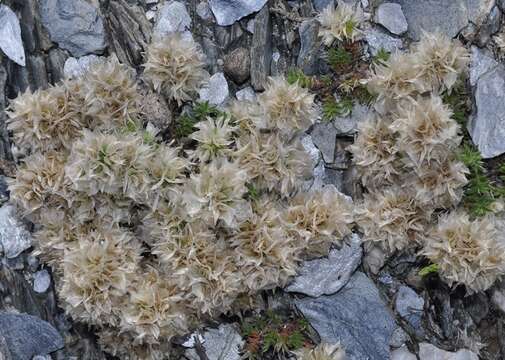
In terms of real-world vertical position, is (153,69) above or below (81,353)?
above

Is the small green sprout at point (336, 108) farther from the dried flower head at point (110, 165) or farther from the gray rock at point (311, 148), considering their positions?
the dried flower head at point (110, 165)

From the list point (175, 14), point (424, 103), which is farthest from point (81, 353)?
point (424, 103)

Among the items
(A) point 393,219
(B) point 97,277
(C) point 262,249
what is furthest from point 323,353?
(B) point 97,277

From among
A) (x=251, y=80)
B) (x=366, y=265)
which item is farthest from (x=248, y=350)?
(x=251, y=80)

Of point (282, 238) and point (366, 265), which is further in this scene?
point (366, 265)

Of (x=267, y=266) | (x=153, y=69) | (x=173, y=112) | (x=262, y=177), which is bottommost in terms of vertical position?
(x=267, y=266)

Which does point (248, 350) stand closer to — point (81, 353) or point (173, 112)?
point (81, 353)

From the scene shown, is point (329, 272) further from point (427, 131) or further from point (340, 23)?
point (340, 23)

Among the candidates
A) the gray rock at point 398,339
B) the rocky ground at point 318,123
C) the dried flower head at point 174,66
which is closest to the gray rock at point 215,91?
the rocky ground at point 318,123
